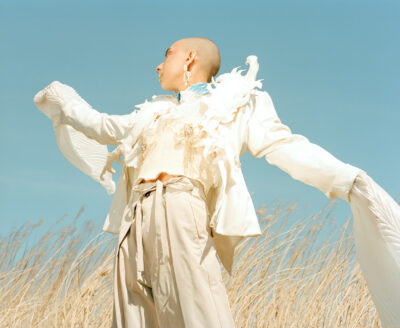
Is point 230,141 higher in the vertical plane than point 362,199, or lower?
higher

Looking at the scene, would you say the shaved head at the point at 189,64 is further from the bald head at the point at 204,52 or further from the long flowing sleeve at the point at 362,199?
the long flowing sleeve at the point at 362,199

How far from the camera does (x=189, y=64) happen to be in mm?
2652

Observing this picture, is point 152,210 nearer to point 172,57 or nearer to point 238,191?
point 238,191

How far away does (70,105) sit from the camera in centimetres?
269

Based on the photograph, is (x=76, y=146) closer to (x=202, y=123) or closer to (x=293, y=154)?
(x=202, y=123)

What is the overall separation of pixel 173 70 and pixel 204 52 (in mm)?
156

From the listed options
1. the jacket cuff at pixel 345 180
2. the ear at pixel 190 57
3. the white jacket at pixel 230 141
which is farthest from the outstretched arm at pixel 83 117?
the jacket cuff at pixel 345 180

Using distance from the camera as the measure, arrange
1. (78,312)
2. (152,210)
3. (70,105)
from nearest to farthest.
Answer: (152,210) < (70,105) < (78,312)

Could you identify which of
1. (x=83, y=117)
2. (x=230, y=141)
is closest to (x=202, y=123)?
(x=230, y=141)

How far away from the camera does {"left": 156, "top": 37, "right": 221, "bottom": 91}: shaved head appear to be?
2643mm

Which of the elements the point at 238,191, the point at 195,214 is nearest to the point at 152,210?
the point at 195,214

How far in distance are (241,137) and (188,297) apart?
673 mm

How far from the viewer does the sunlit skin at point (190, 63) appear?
2.64m

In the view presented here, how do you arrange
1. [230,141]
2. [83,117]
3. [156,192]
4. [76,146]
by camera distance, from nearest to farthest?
[156,192] → [230,141] → [83,117] → [76,146]
